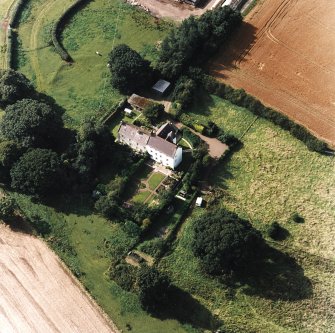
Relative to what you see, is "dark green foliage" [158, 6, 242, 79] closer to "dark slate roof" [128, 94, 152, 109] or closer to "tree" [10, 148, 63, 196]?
"dark slate roof" [128, 94, 152, 109]

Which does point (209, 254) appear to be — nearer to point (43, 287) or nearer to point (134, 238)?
Answer: point (134, 238)

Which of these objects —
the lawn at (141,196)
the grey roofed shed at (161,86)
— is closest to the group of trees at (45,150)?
the lawn at (141,196)

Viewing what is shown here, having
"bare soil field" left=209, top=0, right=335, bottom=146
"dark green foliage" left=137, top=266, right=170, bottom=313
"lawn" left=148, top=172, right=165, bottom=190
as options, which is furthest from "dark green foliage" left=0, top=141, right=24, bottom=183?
"bare soil field" left=209, top=0, right=335, bottom=146

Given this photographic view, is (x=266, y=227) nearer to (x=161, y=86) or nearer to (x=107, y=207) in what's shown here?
(x=107, y=207)

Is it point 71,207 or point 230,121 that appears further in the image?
point 230,121

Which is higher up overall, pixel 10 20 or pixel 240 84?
pixel 240 84

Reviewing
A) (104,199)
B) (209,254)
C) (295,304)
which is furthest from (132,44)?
(295,304)

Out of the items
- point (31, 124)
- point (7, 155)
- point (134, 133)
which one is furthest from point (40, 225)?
point (134, 133)
